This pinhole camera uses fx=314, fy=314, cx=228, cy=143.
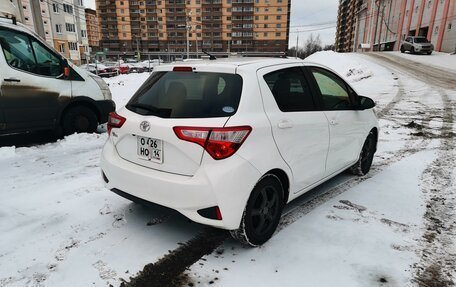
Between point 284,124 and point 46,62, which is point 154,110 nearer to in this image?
point 284,124

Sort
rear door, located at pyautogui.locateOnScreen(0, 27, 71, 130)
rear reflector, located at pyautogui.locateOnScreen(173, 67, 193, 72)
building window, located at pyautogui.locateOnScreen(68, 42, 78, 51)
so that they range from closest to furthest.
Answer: rear reflector, located at pyautogui.locateOnScreen(173, 67, 193, 72) < rear door, located at pyautogui.locateOnScreen(0, 27, 71, 130) < building window, located at pyautogui.locateOnScreen(68, 42, 78, 51)

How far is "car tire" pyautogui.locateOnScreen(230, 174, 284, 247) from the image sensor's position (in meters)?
2.76

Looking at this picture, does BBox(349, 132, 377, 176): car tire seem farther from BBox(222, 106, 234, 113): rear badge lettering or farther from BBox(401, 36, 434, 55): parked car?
BBox(401, 36, 434, 55): parked car

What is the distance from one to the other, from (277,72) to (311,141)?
82cm

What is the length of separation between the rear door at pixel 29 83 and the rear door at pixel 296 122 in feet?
15.6

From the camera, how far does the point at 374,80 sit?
17.5 meters

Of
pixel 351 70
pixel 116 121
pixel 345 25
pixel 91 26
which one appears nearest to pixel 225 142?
pixel 116 121

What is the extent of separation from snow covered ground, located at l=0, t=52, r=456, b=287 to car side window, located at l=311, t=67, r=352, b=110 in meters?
1.18

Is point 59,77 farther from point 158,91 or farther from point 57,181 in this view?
point 158,91

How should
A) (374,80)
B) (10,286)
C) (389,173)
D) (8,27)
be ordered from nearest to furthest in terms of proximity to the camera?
(10,286) → (389,173) → (8,27) → (374,80)

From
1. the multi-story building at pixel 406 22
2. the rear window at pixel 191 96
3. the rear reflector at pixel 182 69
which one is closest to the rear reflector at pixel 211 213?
the rear window at pixel 191 96

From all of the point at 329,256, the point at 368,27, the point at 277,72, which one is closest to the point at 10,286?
the point at 329,256

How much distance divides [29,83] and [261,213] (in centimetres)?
511


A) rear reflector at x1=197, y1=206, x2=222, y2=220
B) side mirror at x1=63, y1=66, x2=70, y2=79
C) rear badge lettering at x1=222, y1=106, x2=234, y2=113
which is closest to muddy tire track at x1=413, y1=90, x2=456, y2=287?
rear reflector at x1=197, y1=206, x2=222, y2=220
